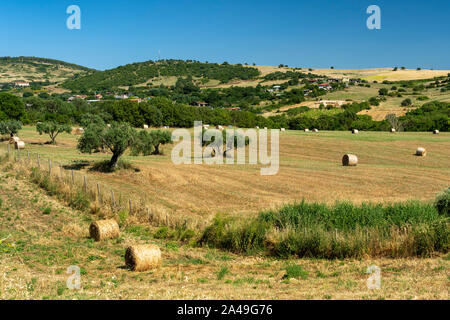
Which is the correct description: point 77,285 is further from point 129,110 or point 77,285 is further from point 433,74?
point 433,74

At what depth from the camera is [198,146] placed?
52.9 metres

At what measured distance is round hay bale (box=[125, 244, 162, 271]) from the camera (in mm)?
14219

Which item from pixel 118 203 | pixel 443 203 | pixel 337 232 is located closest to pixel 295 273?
pixel 337 232

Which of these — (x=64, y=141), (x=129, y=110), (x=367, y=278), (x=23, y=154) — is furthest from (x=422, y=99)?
(x=367, y=278)

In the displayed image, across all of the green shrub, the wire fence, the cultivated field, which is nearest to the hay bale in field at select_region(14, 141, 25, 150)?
the cultivated field

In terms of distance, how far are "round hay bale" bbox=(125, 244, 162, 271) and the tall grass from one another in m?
3.86

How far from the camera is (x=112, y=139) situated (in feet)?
108

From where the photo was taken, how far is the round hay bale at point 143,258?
14.2 meters

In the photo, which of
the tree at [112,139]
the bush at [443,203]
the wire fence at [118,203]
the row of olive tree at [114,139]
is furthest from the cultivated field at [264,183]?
the bush at [443,203]

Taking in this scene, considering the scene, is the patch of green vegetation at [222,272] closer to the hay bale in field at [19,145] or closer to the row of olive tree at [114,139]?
the row of olive tree at [114,139]

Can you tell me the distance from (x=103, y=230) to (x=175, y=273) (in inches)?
238

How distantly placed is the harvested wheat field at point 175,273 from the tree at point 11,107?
66.7 metres
